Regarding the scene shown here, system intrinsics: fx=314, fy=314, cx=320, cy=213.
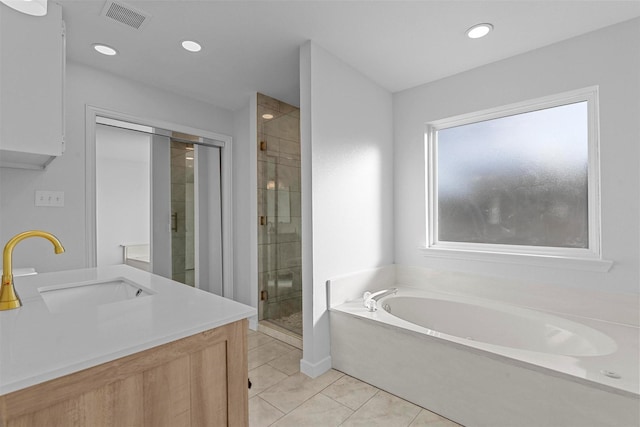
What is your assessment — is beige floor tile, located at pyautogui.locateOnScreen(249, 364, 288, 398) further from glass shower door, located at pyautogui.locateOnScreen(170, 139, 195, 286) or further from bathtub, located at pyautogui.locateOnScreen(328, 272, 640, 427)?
glass shower door, located at pyautogui.locateOnScreen(170, 139, 195, 286)

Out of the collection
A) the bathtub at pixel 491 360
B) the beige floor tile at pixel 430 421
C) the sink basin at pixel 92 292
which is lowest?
the beige floor tile at pixel 430 421

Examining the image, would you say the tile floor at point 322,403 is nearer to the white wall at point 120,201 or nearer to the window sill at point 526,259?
the window sill at point 526,259

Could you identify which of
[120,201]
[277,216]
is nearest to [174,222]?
[277,216]

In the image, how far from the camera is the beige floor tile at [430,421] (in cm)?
168

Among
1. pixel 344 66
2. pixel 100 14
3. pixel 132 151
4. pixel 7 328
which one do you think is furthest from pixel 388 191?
pixel 132 151

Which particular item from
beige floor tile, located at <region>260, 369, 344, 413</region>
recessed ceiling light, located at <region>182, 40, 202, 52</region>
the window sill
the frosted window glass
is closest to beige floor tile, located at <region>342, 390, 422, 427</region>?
beige floor tile, located at <region>260, 369, 344, 413</region>

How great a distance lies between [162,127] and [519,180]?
3.12 m

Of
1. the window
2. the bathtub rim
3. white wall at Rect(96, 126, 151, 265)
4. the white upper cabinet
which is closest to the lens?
the bathtub rim

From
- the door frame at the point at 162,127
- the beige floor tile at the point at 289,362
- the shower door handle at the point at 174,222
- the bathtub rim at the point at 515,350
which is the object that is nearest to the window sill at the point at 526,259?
the bathtub rim at the point at 515,350

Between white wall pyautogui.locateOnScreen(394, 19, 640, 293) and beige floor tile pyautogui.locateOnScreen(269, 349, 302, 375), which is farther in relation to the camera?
beige floor tile pyautogui.locateOnScreen(269, 349, 302, 375)

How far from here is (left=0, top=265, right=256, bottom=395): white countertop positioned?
684 millimetres

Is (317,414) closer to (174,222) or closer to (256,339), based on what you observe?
(256,339)

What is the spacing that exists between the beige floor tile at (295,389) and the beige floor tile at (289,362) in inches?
3.3

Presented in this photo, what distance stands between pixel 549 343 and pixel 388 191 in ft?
5.35
